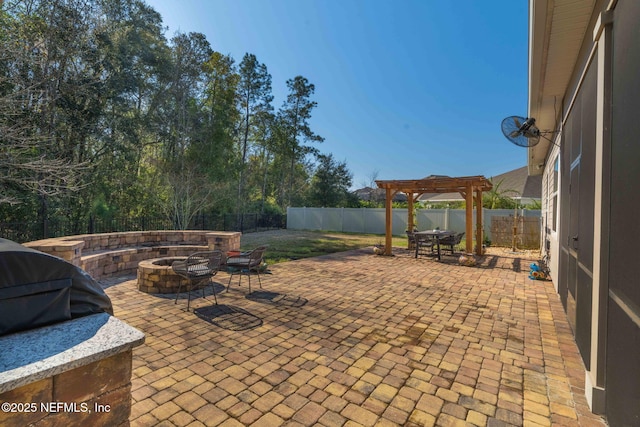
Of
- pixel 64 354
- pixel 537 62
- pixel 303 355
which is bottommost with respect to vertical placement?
pixel 303 355

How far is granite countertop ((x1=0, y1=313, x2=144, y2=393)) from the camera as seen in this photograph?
1.01m

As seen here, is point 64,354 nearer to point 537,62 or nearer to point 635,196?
point 635,196

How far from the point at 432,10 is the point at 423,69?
5.27 metres

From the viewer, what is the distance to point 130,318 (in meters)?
3.65

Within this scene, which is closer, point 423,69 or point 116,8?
point 116,8

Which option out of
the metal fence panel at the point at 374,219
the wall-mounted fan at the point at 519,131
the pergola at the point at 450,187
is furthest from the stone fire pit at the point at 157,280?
the metal fence panel at the point at 374,219

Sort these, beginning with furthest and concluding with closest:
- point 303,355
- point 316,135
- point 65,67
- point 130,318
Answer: point 316,135
point 65,67
point 130,318
point 303,355

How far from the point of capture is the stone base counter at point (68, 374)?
1021 mm

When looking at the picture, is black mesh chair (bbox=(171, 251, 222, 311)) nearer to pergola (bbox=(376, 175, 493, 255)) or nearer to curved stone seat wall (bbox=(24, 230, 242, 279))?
curved stone seat wall (bbox=(24, 230, 242, 279))

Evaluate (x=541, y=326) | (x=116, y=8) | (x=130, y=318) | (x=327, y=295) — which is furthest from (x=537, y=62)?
(x=116, y=8)

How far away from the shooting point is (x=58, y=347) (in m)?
1.19

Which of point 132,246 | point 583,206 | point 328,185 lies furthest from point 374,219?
point 583,206

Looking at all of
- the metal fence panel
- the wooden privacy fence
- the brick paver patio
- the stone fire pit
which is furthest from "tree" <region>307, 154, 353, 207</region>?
the stone fire pit

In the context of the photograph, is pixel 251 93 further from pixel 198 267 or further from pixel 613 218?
pixel 613 218
